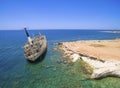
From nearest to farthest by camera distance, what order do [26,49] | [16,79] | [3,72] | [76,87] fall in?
1. [76,87]
2. [16,79]
3. [3,72]
4. [26,49]

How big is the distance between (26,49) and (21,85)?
12904 mm

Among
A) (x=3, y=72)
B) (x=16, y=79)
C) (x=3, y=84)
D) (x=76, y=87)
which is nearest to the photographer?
(x=76, y=87)

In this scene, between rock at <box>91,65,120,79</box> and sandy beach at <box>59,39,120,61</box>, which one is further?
sandy beach at <box>59,39,120,61</box>

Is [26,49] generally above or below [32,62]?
above

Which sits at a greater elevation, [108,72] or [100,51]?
[108,72]

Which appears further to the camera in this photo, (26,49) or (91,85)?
(26,49)

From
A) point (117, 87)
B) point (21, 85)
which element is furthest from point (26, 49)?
point (117, 87)

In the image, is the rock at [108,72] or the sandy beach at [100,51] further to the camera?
the sandy beach at [100,51]

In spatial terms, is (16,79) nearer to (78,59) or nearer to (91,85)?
(91,85)

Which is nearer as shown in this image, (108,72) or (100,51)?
(108,72)

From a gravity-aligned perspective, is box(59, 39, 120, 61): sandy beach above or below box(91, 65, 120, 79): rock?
below

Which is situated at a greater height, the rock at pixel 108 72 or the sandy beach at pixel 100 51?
the rock at pixel 108 72

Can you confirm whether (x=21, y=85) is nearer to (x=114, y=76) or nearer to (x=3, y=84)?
(x=3, y=84)

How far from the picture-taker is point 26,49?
31.5 meters
